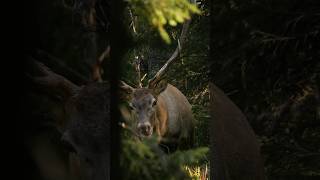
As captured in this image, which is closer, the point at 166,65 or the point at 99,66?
the point at 99,66

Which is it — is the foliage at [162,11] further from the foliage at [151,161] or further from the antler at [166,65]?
the foliage at [151,161]

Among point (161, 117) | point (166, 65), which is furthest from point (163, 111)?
point (166, 65)

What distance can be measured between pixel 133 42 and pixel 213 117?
2.30 ft

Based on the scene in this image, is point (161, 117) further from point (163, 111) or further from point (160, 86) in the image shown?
point (160, 86)

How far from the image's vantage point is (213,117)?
9.16ft

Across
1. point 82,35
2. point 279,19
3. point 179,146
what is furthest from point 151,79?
point 279,19

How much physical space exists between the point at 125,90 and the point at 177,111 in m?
0.57

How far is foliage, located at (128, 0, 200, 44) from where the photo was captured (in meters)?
2.29

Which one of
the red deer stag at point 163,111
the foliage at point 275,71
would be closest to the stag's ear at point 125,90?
the red deer stag at point 163,111

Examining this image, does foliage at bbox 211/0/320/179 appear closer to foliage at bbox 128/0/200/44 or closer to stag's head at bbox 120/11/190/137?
stag's head at bbox 120/11/190/137

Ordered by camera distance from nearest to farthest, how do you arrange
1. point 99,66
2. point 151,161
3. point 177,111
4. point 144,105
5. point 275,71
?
1. point 99,66
2. point 151,161
3. point 144,105
4. point 275,71
5. point 177,111

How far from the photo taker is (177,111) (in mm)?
2879

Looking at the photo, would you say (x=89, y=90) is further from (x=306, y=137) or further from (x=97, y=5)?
(x=306, y=137)

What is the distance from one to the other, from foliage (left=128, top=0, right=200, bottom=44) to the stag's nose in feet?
1.33
